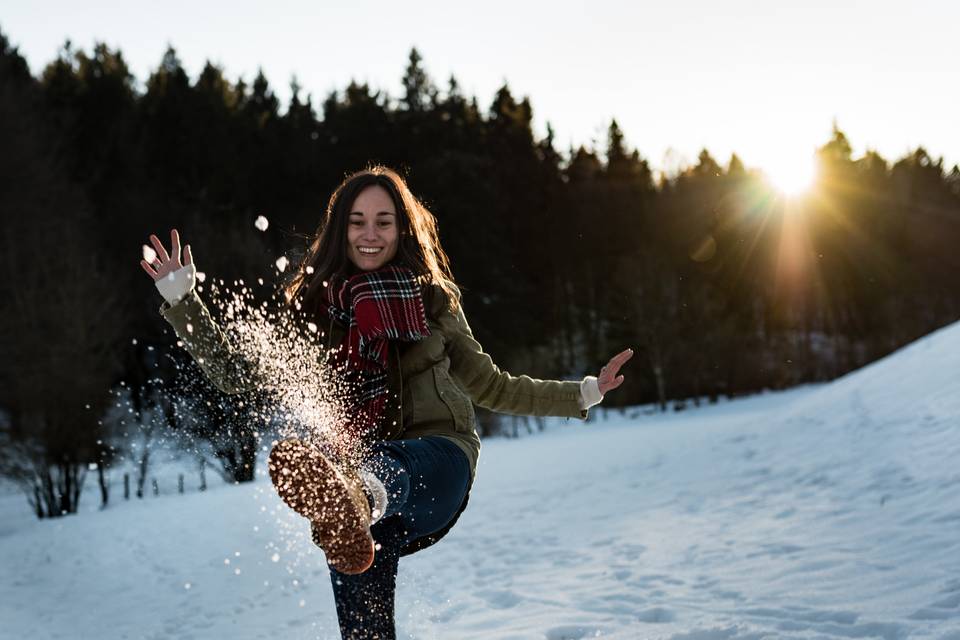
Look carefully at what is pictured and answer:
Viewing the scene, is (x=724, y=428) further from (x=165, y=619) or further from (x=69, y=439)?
(x=69, y=439)

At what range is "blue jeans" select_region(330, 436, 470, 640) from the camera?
8.12 ft

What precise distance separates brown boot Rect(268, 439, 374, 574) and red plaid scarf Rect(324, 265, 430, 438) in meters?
0.32

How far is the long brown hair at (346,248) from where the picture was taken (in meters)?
2.96

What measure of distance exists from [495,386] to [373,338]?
2.00 ft

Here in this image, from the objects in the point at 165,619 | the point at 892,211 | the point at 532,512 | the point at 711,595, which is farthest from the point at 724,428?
the point at 892,211

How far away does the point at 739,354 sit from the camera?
3281cm

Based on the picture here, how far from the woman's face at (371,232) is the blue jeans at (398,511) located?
806 millimetres

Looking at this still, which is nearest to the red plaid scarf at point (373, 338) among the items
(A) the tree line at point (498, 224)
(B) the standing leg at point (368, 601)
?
(B) the standing leg at point (368, 601)

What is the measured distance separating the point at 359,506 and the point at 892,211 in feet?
153

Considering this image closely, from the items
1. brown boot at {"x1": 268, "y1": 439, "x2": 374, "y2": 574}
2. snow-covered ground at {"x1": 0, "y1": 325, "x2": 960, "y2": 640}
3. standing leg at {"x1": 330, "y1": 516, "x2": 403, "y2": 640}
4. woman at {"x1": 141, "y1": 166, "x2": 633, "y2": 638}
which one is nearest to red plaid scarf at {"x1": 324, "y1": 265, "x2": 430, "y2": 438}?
woman at {"x1": 141, "y1": 166, "x2": 633, "y2": 638}

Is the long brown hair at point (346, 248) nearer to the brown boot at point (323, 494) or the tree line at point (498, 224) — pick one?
the brown boot at point (323, 494)

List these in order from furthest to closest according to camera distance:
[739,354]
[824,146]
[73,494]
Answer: [824,146], [739,354], [73,494]

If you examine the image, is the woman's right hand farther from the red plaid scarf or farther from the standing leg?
the standing leg

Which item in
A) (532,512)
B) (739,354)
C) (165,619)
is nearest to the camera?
(165,619)
